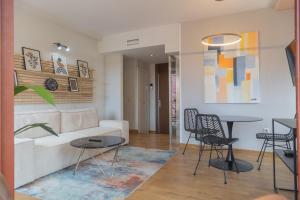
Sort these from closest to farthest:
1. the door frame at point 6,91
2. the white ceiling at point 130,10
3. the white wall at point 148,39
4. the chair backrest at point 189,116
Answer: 1. the door frame at point 6,91
2. the white ceiling at point 130,10
3. the chair backrest at point 189,116
4. the white wall at point 148,39

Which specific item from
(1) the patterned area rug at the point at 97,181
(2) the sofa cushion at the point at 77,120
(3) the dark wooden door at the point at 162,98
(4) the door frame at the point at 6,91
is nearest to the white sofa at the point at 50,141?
(2) the sofa cushion at the point at 77,120

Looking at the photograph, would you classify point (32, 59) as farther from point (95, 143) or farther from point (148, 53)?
point (148, 53)

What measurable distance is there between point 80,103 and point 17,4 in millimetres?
2289

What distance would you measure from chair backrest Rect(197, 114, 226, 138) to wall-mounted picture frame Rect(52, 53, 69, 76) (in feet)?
9.90

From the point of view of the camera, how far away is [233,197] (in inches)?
85.6

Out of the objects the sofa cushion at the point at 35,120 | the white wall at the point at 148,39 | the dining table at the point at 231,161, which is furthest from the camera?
the white wall at the point at 148,39

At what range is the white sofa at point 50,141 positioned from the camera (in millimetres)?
2438

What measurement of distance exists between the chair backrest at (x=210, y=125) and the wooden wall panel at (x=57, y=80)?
2.95 meters

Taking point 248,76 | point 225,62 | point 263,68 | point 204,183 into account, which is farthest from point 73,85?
point 263,68

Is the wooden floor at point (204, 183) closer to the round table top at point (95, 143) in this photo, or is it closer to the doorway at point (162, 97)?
the round table top at point (95, 143)

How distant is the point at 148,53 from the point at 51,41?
2.39m

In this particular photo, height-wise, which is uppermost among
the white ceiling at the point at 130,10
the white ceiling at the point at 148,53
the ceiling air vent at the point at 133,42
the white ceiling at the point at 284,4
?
the white ceiling at the point at 130,10

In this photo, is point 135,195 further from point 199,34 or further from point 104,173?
point 199,34

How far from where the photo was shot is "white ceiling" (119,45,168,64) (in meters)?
5.01
